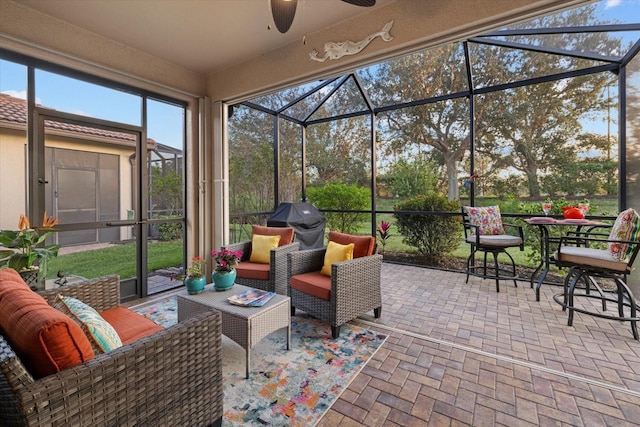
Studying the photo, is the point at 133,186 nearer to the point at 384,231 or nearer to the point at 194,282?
the point at 194,282

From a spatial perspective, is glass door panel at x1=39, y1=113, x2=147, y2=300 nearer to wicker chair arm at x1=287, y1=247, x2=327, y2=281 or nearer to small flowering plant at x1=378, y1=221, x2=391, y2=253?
Answer: wicker chair arm at x1=287, y1=247, x2=327, y2=281

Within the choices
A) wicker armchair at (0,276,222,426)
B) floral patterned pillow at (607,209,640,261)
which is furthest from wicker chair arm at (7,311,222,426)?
floral patterned pillow at (607,209,640,261)

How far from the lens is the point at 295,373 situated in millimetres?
2004

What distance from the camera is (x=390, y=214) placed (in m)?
5.28

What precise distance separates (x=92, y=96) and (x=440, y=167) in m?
5.00

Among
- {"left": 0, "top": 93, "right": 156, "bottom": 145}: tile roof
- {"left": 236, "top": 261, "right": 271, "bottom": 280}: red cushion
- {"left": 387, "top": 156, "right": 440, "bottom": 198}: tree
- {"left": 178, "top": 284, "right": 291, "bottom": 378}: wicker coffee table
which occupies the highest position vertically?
{"left": 0, "top": 93, "right": 156, "bottom": 145}: tile roof

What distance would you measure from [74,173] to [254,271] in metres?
2.22

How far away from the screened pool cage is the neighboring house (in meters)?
1.53

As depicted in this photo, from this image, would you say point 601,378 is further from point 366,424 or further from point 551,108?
point 551,108

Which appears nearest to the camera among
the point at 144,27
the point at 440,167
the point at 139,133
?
the point at 144,27

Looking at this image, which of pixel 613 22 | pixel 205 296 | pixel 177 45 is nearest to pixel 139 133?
pixel 177 45

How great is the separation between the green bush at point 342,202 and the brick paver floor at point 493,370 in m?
2.60

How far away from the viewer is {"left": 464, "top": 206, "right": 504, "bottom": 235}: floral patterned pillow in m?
3.94

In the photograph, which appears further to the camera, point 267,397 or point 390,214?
point 390,214
